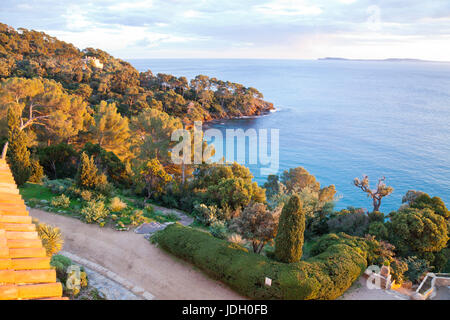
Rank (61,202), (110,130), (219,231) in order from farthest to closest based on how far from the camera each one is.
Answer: (110,130), (61,202), (219,231)

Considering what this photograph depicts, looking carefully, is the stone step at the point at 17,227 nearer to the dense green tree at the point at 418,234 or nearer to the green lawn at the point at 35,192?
the green lawn at the point at 35,192

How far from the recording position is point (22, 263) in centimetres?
333

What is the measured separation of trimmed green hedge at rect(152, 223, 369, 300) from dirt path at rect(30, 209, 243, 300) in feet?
1.20

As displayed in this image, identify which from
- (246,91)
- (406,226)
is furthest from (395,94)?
(406,226)

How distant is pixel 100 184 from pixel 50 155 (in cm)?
763

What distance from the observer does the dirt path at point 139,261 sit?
29.3ft

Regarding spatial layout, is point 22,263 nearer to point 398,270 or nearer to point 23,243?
point 23,243

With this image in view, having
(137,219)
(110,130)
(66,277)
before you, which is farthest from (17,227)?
(110,130)

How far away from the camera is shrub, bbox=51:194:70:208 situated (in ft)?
45.0

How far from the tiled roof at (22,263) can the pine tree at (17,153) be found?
13430 mm

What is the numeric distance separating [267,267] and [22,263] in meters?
6.89

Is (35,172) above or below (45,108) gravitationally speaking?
below

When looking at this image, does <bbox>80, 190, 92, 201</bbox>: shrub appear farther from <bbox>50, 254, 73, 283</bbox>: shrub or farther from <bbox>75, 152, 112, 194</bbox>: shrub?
<bbox>50, 254, 73, 283</bbox>: shrub

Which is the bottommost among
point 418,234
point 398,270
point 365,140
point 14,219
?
point 398,270
